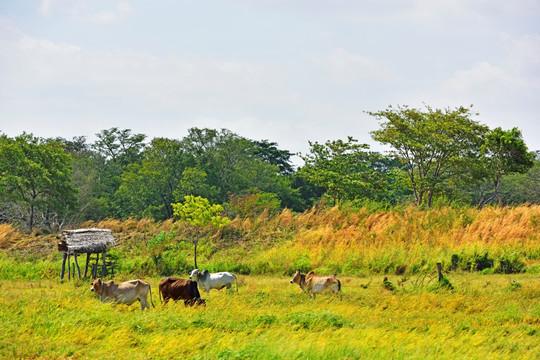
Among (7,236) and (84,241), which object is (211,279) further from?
(7,236)

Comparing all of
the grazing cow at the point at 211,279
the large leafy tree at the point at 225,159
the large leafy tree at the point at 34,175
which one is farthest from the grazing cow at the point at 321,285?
the large leafy tree at the point at 225,159

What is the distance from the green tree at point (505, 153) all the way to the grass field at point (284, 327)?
73.3ft

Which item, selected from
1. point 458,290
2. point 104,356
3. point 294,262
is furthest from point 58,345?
point 294,262

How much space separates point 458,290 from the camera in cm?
1565

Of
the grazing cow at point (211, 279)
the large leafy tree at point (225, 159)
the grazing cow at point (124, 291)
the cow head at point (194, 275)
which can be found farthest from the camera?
the large leafy tree at point (225, 159)

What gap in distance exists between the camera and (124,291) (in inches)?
521

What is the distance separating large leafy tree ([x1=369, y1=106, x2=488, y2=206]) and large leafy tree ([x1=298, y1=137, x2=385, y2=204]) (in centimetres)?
268

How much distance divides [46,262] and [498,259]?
20.6 m

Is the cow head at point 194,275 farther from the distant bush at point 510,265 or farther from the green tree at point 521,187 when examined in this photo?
the green tree at point 521,187

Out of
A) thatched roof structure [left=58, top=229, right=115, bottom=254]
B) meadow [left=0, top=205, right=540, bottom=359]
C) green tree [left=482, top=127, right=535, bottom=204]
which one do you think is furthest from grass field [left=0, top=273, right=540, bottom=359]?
green tree [left=482, top=127, right=535, bottom=204]

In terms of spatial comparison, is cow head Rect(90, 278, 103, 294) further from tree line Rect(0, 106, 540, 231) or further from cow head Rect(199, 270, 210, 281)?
tree line Rect(0, 106, 540, 231)

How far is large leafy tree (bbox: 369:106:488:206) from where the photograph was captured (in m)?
33.5

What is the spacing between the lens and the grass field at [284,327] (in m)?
9.08

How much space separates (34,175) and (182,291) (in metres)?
23.3
